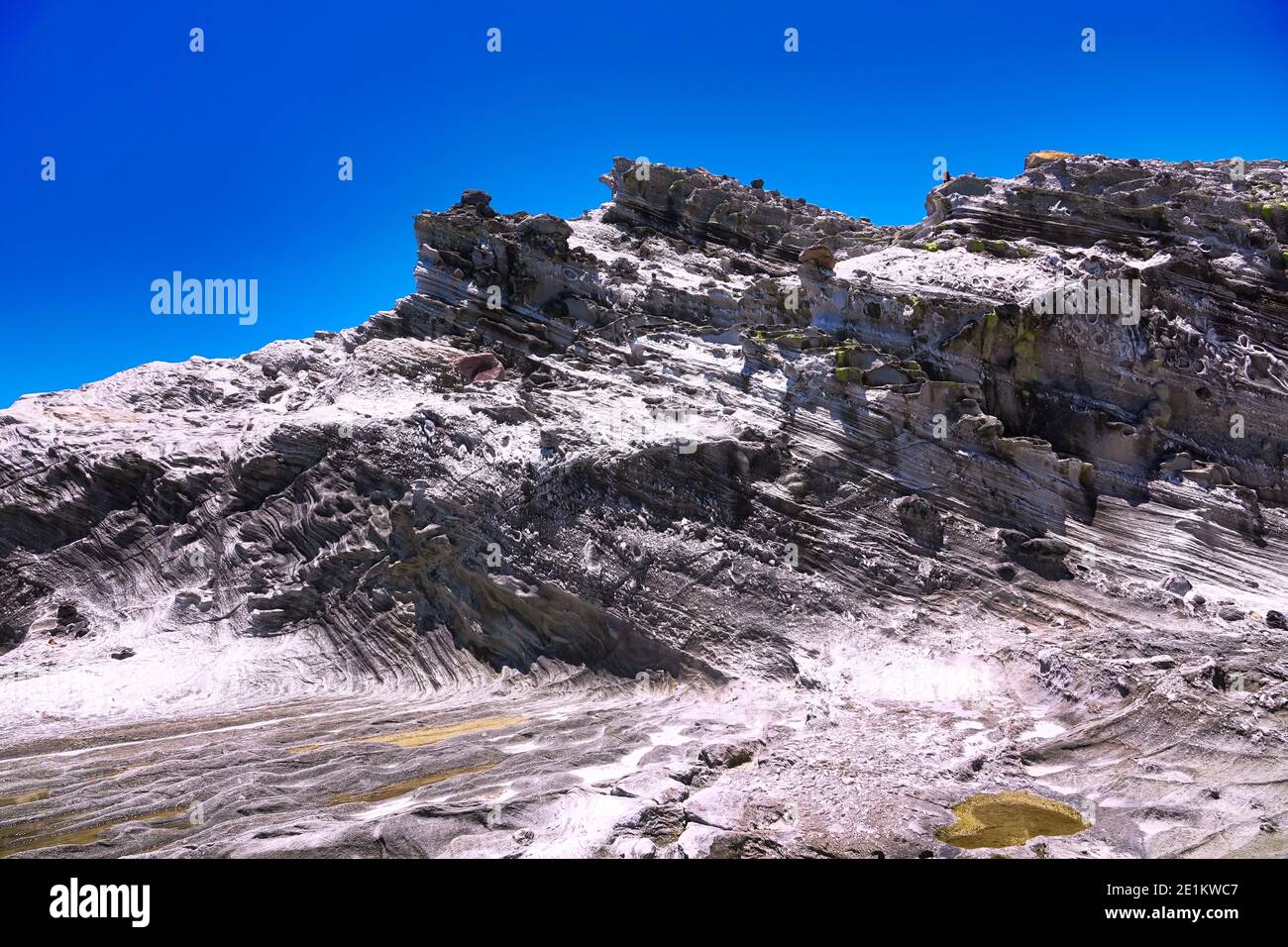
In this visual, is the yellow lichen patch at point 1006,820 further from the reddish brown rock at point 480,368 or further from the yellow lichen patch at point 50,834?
the reddish brown rock at point 480,368

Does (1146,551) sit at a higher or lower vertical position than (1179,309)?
lower

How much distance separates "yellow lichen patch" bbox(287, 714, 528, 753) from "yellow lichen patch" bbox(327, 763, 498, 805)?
173 cm

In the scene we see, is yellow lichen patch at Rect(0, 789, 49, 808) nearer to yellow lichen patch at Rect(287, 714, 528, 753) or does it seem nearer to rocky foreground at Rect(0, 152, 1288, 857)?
rocky foreground at Rect(0, 152, 1288, 857)

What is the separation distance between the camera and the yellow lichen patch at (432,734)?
17312 mm

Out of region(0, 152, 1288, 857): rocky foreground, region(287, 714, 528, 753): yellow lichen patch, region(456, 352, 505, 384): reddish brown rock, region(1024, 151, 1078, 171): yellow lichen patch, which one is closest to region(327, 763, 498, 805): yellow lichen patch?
region(0, 152, 1288, 857): rocky foreground

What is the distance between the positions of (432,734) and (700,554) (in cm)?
825

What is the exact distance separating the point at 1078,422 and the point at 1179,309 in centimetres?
531

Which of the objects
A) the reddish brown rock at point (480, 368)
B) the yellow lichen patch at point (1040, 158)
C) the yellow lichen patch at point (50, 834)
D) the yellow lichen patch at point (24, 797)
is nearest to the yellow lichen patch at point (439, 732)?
the yellow lichen patch at point (50, 834)

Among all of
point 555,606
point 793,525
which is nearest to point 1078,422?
point 793,525

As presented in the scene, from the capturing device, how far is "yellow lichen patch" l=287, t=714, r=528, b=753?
1731cm

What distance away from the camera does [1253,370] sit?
85.8 ft

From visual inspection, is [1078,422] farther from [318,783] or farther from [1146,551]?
[318,783]

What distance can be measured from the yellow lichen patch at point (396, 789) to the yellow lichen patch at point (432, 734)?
173cm
